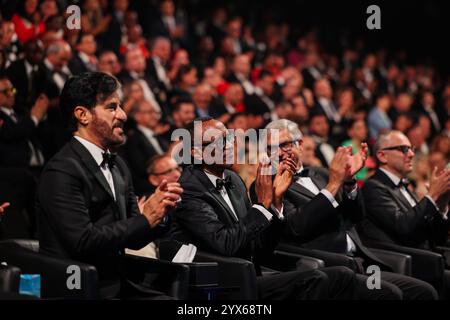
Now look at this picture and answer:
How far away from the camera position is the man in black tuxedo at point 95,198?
3334 mm

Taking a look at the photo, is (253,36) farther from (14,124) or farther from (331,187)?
(331,187)

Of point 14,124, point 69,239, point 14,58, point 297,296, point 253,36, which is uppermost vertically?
point 253,36

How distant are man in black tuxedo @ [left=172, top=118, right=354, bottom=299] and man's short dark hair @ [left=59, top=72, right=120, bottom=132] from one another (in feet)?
2.51

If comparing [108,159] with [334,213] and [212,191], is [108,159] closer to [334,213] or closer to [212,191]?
[212,191]

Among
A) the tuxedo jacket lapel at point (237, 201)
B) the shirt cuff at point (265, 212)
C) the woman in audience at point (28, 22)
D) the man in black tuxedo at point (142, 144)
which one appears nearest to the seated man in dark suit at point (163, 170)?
the man in black tuxedo at point (142, 144)

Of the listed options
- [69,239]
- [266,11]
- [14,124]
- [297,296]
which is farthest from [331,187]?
[266,11]

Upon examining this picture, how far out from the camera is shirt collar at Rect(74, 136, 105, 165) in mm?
3541

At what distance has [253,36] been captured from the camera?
12328mm

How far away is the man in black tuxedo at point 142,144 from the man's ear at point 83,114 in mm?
2616

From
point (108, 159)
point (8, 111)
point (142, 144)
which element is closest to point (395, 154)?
point (142, 144)

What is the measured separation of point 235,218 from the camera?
A: 4086 millimetres

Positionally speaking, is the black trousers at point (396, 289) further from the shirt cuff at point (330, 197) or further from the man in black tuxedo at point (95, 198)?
the man in black tuxedo at point (95, 198)

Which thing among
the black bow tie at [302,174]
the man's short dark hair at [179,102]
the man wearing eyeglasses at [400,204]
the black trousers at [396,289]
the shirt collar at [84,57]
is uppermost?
the shirt collar at [84,57]
